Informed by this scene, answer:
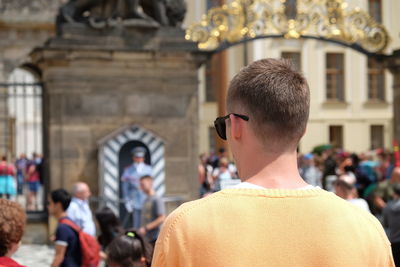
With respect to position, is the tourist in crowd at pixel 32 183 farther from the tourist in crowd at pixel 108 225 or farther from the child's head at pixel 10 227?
the child's head at pixel 10 227

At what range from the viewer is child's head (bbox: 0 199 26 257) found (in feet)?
12.3

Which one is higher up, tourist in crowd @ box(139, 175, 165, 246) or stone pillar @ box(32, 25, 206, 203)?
stone pillar @ box(32, 25, 206, 203)

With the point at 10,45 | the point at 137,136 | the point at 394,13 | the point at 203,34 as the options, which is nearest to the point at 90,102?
the point at 137,136

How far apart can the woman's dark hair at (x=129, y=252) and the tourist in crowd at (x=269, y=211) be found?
252 centimetres

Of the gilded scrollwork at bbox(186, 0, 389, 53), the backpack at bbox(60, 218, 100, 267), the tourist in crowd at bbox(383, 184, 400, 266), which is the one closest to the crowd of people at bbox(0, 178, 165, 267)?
the backpack at bbox(60, 218, 100, 267)

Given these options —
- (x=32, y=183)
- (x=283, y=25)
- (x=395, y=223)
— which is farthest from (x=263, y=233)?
(x=32, y=183)

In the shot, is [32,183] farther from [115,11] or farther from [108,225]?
[108,225]

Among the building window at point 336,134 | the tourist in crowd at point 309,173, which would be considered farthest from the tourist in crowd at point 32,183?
the building window at point 336,134

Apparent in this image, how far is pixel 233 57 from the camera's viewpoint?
38.2m

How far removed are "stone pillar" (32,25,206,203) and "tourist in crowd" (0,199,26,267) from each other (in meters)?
8.73

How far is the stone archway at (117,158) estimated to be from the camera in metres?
12.4

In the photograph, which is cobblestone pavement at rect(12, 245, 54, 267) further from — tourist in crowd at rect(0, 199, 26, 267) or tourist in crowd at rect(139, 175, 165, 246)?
tourist in crowd at rect(0, 199, 26, 267)

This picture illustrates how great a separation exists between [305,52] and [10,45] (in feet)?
55.8

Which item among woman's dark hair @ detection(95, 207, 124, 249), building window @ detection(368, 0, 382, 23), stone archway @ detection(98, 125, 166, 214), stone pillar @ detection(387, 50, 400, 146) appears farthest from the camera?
building window @ detection(368, 0, 382, 23)
